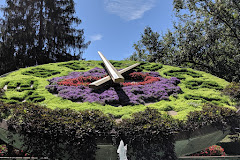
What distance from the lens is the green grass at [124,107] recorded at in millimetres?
6078

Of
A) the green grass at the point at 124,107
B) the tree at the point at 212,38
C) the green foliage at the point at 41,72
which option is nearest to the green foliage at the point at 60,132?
the green grass at the point at 124,107

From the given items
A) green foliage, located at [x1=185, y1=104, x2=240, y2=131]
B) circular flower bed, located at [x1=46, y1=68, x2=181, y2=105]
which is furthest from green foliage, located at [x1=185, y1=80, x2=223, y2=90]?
green foliage, located at [x1=185, y1=104, x2=240, y2=131]

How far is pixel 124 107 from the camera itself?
20.0 feet

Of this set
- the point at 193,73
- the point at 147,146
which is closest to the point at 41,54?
the point at 193,73

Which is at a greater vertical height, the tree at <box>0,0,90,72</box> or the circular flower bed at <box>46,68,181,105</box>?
the tree at <box>0,0,90,72</box>

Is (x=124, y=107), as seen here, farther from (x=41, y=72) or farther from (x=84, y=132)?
(x=41, y=72)

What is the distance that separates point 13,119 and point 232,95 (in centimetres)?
622

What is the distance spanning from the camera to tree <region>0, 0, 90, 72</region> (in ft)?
54.3

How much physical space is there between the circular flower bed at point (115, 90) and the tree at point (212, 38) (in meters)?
8.06

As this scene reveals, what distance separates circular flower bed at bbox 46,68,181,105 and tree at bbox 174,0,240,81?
806 cm

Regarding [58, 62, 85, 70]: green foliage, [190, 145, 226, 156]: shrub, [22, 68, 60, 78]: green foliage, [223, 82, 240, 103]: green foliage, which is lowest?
[190, 145, 226, 156]: shrub

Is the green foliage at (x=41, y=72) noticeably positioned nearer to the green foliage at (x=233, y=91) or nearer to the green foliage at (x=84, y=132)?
the green foliage at (x=84, y=132)

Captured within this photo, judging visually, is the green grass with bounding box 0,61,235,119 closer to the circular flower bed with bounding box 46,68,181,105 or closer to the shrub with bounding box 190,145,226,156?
the circular flower bed with bounding box 46,68,181,105

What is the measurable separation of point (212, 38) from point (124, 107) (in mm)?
11376
